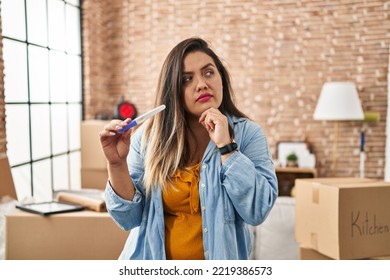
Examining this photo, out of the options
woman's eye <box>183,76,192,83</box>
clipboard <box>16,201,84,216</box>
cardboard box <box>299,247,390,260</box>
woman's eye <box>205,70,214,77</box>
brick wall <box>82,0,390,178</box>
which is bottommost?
cardboard box <box>299,247,390,260</box>

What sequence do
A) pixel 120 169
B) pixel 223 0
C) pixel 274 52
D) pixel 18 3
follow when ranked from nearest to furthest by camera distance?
pixel 120 169 < pixel 18 3 < pixel 223 0 < pixel 274 52

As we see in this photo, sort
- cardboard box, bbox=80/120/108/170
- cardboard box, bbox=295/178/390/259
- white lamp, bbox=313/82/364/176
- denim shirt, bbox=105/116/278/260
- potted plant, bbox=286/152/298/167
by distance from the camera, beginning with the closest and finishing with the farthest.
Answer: denim shirt, bbox=105/116/278/260 < cardboard box, bbox=295/178/390/259 < cardboard box, bbox=80/120/108/170 < white lamp, bbox=313/82/364/176 < potted plant, bbox=286/152/298/167

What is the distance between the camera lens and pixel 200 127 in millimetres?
836

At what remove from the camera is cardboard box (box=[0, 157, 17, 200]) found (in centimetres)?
120

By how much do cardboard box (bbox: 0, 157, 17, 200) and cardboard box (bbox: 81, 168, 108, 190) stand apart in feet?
1.47

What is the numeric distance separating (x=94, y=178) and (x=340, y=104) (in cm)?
143

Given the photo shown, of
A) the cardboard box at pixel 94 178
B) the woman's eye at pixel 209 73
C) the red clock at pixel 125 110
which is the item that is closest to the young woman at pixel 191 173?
the woman's eye at pixel 209 73

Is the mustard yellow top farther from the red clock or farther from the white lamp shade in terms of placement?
the white lamp shade

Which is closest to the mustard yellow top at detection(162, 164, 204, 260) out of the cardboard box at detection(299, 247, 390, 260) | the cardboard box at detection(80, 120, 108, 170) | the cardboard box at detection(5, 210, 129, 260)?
the cardboard box at detection(5, 210, 129, 260)

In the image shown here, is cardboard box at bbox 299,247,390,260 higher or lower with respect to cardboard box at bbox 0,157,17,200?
lower

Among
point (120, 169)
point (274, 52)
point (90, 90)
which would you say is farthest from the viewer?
point (274, 52)
